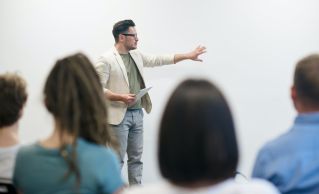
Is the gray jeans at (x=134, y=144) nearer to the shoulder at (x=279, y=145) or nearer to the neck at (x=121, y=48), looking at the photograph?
the neck at (x=121, y=48)

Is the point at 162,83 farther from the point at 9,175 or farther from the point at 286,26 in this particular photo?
the point at 9,175

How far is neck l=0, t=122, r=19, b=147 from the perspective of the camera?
4.87 feet

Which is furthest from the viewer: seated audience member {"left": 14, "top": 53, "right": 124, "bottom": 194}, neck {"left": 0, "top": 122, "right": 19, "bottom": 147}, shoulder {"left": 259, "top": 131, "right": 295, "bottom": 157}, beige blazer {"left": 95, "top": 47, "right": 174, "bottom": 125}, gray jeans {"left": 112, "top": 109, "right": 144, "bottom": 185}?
gray jeans {"left": 112, "top": 109, "right": 144, "bottom": 185}

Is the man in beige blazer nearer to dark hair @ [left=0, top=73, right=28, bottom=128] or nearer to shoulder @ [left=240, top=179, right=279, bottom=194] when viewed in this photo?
dark hair @ [left=0, top=73, right=28, bottom=128]

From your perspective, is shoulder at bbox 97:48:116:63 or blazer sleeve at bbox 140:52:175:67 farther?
blazer sleeve at bbox 140:52:175:67

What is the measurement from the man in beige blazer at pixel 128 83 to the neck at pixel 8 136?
5.00ft

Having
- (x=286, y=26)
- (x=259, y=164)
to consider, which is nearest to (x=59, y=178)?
(x=259, y=164)

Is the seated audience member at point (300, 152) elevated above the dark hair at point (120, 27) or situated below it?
below

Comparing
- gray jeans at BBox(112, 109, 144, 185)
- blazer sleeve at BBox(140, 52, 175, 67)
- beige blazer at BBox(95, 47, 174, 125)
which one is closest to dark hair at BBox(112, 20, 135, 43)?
beige blazer at BBox(95, 47, 174, 125)

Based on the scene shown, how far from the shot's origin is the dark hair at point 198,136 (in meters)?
0.81

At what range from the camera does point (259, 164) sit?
1276mm

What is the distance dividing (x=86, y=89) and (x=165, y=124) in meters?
0.42

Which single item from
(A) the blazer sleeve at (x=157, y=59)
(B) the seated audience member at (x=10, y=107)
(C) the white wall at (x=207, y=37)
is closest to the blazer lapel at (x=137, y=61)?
(A) the blazer sleeve at (x=157, y=59)

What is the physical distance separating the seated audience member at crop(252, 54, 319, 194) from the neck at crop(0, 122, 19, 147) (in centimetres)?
86
